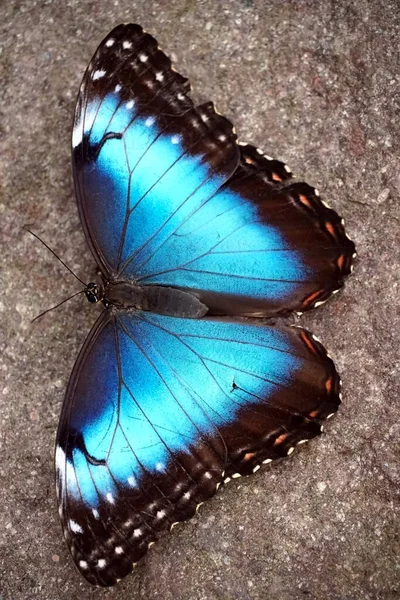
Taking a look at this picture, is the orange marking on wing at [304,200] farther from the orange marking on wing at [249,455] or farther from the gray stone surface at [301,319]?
the orange marking on wing at [249,455]

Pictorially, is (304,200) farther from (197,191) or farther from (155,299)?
(155,299)

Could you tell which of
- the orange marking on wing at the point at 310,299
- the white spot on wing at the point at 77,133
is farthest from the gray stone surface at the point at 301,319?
the white spot on wing at the point at 77,133

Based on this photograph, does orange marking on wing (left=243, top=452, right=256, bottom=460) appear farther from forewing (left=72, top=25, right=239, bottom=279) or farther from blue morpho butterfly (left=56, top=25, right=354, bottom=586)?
forewing (left=72, top=25, right=239, bottom=279)

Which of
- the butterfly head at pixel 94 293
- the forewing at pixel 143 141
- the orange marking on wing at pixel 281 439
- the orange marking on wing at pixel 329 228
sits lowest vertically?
the orange marking on wing at pixel 281 439

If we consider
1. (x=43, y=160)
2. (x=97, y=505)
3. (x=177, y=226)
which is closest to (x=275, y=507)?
(x=97, y=505)

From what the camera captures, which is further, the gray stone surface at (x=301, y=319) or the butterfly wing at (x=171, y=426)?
the gray stone surface at (x=301, y=319)

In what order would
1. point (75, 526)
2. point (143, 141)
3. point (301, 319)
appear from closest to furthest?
point (75, 526) → point (143, 141) → point (301, 319)

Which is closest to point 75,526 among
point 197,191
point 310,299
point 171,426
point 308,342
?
point 171,426

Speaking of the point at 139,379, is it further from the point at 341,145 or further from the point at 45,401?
the point at 341,145
